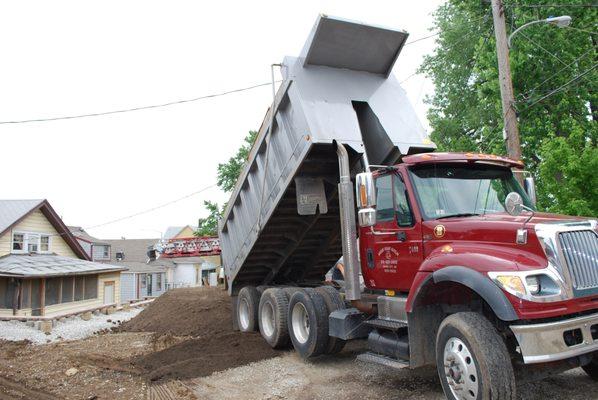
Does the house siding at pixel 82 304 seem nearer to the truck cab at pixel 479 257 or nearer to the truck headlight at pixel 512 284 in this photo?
the truck cab at pixel 479 257

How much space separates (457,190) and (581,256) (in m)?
1.42

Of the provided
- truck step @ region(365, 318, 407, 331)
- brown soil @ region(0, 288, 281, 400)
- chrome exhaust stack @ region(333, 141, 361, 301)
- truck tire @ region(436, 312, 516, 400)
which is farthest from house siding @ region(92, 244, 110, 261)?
truck tire @ region(436, 312, 516, 400)

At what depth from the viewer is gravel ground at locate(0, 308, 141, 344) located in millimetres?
13227

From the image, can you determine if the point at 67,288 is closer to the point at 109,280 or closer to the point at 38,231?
the point at 38,231

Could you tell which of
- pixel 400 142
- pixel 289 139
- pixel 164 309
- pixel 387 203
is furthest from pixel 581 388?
pixel 164 309

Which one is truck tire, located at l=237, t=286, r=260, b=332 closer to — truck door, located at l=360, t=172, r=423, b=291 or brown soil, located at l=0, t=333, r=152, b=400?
brown soil, located at l=0, t=333, r=152, b=400

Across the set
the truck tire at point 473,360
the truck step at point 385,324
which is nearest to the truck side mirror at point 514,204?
the truck tire at point 473,360

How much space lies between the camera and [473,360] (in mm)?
4125

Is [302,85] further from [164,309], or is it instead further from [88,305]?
[88,305]

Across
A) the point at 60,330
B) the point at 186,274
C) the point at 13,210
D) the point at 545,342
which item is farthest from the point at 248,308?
the point at 186,274

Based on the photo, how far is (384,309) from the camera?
5.59m

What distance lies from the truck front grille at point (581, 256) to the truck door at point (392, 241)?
144 centimetres

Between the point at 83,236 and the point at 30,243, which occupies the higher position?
the point at 83,236

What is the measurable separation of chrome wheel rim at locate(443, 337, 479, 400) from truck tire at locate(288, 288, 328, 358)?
98.8 inches
